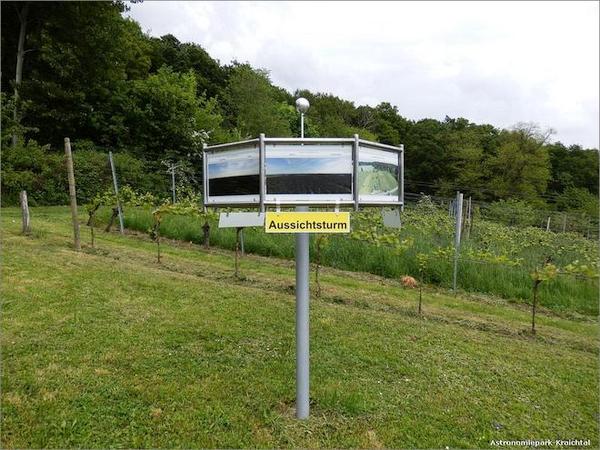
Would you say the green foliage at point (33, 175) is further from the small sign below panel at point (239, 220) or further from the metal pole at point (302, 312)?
the metal pole at point (302, 312)

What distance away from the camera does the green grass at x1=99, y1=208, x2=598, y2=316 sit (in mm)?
7199

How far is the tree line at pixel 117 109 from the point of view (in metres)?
16.2

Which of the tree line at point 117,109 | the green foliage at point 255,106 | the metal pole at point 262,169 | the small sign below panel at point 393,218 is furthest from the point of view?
the green foliage at point 255,106

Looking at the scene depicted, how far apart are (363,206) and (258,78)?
90.5 ft

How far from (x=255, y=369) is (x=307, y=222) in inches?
59.0

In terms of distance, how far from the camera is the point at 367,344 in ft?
13.6

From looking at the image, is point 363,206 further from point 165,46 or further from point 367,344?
point 165,46

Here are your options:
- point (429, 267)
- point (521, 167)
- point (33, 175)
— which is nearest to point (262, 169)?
point (429, 267)

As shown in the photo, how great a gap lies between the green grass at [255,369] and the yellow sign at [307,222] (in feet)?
3.89

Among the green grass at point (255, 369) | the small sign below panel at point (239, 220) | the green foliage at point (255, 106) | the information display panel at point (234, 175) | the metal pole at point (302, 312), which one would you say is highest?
the green foliage at point (255, 106)

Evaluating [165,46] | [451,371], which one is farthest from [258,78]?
[451,371]

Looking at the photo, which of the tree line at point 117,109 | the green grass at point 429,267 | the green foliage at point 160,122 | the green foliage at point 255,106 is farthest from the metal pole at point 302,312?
the green foliage at point 255,106

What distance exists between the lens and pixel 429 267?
26.5 feet

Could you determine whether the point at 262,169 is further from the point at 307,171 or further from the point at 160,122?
the point at 160,122
